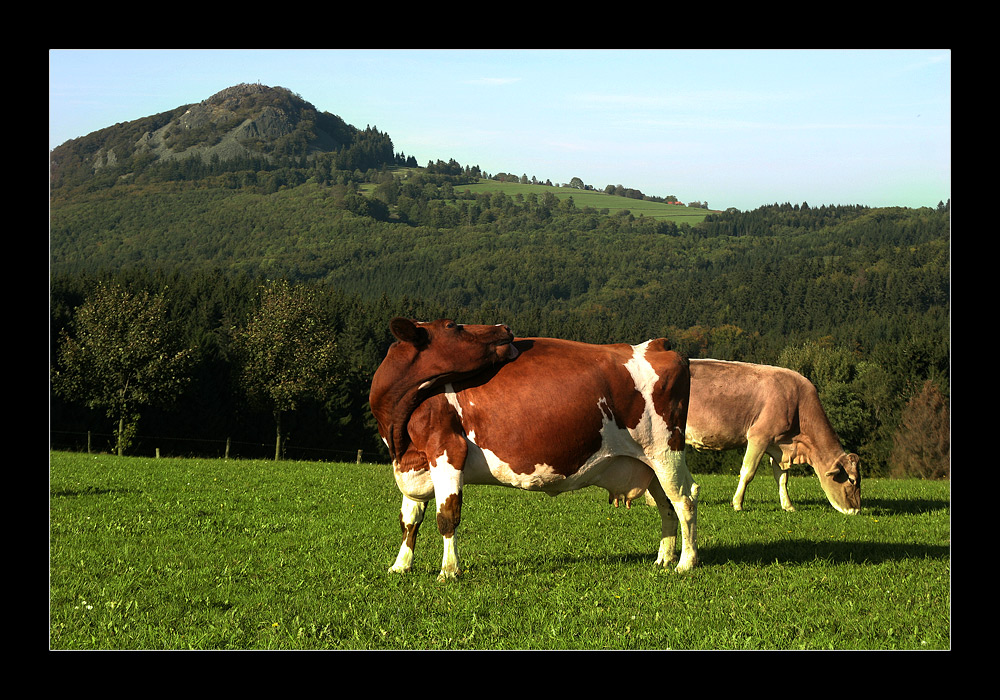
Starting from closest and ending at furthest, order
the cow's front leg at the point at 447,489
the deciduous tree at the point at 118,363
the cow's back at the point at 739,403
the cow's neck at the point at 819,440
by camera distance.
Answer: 1. the cow's front leg at the point at 447,489
2. the cow's neck at the point at 819,440
3. the cow's back at the point at 739,403
4. the deciduous tree at the point at 118,363

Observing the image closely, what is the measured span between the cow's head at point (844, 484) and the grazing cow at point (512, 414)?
880cm

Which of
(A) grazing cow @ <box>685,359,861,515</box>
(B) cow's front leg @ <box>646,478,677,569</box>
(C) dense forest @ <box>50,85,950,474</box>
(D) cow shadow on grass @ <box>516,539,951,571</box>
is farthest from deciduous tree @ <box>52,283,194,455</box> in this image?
(B) cow's front leg @ <box>646,478,677,569</box>

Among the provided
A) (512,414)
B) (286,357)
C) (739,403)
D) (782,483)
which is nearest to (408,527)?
(512,414)

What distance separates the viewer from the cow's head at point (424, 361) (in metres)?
10.4

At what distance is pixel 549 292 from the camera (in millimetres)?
134625

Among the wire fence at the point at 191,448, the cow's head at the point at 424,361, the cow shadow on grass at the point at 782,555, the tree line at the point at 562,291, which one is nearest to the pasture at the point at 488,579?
the cow shadow on grass at the point at 782,555

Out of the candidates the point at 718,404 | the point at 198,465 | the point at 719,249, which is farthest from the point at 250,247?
the point at 718,404

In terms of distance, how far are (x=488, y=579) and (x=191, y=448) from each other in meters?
52.8

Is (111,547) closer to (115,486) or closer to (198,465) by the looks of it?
(115,486)

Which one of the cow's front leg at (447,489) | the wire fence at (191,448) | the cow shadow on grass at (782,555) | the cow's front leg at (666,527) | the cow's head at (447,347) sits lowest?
the wire fence at (191,448)

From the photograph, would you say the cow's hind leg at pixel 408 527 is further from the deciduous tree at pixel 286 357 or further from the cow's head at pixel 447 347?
the deciduous tree at pixel 286 357

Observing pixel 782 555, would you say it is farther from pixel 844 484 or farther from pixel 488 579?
pixel 844 484

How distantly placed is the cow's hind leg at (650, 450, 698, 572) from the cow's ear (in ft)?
11.2
